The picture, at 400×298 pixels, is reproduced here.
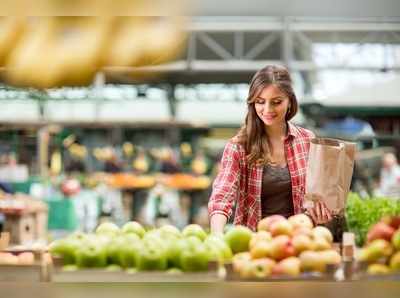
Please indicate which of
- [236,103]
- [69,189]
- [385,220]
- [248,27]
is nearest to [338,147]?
[385,220]

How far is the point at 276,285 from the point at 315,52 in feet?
25.6

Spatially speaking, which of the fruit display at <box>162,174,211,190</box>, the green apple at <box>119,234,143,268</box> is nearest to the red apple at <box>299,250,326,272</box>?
the green apple at <box>119,234,143,268</box>

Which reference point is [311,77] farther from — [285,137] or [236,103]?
[285,137]

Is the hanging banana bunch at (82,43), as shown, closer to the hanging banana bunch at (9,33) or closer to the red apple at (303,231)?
the hanging banana bunch at (9,33)

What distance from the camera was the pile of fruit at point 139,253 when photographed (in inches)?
Result: 92.4

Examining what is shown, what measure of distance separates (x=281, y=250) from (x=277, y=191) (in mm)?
975

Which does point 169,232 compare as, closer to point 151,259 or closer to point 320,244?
point 151,259

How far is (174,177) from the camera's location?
1228 centimetres

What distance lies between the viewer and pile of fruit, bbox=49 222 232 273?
235 cm

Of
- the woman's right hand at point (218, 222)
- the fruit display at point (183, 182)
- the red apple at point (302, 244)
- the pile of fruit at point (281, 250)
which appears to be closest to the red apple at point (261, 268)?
the pile of fruit at point (281, 250)

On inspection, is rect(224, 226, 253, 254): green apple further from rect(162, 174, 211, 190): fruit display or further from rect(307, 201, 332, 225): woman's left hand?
rect(162, 174, 211, 190): fruit display

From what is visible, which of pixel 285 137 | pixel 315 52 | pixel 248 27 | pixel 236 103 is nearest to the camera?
pixel 285 137

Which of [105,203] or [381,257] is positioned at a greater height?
[105,203]

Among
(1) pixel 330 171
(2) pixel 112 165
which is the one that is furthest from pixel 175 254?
(2) pixel 112 165
